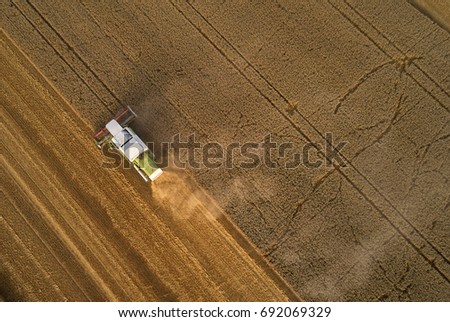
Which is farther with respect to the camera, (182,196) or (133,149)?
(182,196)

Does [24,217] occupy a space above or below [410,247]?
above

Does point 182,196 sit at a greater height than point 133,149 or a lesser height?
lesser

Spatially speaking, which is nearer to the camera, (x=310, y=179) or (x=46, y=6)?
(x=310, y=179)

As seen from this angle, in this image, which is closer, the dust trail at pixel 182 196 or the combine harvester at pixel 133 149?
the combine harvester at pixel 133 149

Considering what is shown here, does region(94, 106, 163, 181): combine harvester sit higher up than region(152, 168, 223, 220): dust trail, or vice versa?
region(94, 106, 163, 181): combine harvester

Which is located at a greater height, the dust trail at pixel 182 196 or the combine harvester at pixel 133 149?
the combine harvester at pixel 133 149

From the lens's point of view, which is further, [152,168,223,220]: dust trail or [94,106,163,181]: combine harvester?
[152,168,223,220]: dust trail

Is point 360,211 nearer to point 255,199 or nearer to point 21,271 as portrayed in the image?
point 255,199

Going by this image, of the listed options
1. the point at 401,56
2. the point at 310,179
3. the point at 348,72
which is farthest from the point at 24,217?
the point at 401,56
